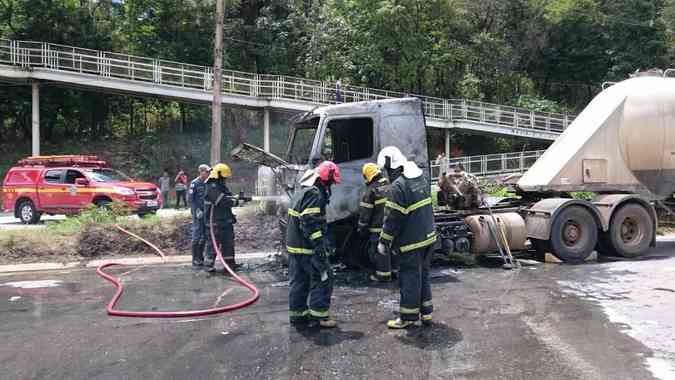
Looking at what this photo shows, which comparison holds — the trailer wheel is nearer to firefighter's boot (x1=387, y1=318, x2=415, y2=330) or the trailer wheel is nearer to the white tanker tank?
the white tanker tank

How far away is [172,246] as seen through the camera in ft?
36.3

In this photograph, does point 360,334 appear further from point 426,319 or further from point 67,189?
point 67,189

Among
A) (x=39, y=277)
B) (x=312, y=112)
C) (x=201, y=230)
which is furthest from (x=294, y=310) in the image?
(x=39, y=277)

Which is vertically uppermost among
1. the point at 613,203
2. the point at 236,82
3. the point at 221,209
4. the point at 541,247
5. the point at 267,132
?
the point at 236,82

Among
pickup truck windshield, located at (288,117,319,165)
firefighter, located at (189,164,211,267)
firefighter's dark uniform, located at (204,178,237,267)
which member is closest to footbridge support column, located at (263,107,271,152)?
firefighter, located at (189,164,211,267)

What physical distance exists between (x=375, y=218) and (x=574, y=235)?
4.24 metres

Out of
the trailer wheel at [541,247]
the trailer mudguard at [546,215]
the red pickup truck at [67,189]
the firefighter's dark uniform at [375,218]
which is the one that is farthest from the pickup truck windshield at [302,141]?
the red pickup truck at [67,189]

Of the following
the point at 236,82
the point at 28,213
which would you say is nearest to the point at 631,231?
the point at 28,213

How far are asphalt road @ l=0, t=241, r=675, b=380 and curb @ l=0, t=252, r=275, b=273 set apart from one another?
4.58 feet

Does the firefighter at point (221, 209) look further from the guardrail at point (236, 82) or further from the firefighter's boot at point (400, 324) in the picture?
the guardrail at point (236, 82)

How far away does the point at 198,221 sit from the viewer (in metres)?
9.41

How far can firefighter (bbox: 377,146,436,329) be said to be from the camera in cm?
568

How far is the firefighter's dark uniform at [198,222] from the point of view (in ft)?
30.8

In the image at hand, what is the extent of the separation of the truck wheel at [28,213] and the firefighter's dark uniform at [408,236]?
46.4 ft
